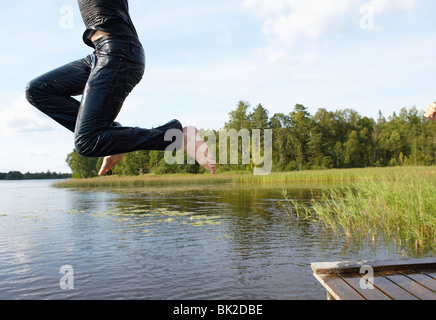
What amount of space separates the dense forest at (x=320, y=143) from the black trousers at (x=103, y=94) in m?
57.1

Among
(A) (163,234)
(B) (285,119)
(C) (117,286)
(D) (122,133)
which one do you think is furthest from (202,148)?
(B) (285,119)

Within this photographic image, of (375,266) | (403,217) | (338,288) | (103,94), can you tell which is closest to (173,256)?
(375,266)

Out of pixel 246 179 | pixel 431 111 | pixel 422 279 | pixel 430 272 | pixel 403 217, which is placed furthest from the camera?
pixel 246 179

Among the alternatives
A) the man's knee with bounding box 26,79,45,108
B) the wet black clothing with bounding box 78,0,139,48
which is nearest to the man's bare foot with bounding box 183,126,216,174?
the wet black clothing with bounding box 78,0,139,48

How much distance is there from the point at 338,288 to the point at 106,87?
9.86 feet

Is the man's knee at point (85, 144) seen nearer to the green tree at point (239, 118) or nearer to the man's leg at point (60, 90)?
the man's leg at point (60, 90)

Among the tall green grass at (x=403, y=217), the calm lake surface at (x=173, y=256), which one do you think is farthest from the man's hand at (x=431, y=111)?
the tall green grass at (x=403, y=217)

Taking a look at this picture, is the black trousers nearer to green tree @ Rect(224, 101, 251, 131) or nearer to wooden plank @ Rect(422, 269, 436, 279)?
wooden plank @ Rect(422, 269, 436, 279)

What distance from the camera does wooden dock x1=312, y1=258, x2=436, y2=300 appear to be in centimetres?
353

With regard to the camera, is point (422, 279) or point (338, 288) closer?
point (338, 288)

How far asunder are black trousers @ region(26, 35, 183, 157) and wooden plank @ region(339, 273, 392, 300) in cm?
247

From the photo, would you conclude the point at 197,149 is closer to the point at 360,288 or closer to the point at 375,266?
the point at 360,288

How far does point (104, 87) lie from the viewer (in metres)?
2.12
